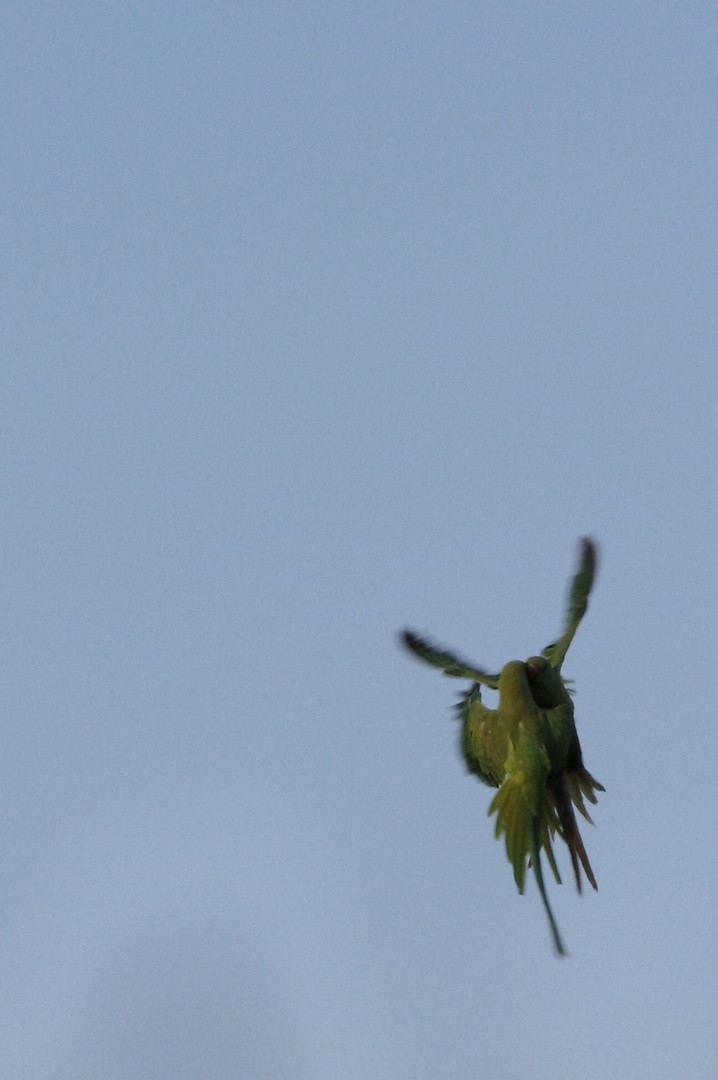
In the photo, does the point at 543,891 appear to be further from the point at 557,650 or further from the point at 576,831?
the point at 557,650

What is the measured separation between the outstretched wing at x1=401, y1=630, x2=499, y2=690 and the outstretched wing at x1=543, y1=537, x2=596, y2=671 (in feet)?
3.83

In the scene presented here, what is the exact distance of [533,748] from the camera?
30.9 metres

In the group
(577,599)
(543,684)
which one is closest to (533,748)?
(543,684)

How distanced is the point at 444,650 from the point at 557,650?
1815 mm

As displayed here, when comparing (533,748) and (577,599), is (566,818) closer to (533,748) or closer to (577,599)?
(533,748)

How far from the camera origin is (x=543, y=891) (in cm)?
3062

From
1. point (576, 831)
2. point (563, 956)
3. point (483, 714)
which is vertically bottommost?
point (563, 956)

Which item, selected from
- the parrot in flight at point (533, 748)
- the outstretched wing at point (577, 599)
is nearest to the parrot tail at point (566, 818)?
the parrot in flight at point (533, 748)

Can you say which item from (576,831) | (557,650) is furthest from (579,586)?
(576,831)

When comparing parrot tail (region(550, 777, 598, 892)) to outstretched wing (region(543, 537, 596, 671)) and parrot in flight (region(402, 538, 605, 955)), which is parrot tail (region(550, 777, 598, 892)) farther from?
outstretched wing (region(543, 537, 596, 671))

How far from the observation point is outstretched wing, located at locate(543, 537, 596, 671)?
3241 cm

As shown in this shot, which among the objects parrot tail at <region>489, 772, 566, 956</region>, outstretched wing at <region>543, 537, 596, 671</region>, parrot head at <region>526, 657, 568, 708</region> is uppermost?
outstretched wing at <region>543, 537, 596, 671</region>

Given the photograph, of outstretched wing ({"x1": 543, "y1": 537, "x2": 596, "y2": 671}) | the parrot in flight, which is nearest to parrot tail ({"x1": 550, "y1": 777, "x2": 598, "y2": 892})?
the parrot in flight

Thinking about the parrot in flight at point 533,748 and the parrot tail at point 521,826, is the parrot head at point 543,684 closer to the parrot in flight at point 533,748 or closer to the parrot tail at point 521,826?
the parrot in flight at point 533,748
